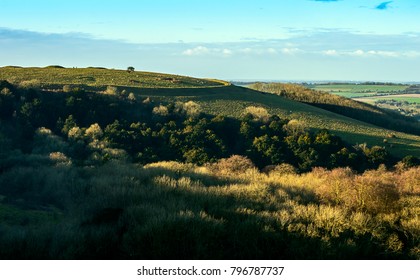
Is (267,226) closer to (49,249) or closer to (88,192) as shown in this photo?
(49,249)

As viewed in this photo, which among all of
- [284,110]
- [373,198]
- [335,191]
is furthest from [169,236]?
[284,110]

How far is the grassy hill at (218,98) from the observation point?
61812mm

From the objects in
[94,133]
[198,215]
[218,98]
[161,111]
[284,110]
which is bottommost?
[94,133]

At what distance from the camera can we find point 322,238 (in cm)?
1087

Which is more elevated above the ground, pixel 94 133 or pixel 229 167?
pixel 94 133

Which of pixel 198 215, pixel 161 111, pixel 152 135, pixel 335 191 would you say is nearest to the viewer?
pixel 198 215

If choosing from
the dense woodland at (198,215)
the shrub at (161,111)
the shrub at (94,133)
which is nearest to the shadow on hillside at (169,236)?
the dense woodland at (198,215)

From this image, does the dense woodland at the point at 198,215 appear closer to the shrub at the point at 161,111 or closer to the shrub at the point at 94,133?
the shrub at the point at 94,133

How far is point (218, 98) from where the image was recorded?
2972 inches

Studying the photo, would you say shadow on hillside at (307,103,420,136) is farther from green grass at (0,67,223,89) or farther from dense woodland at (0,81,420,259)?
dense woodland at (0,81,420,259)

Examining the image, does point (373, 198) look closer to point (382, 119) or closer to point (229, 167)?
point (229, 167)

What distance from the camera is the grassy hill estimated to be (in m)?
61.8

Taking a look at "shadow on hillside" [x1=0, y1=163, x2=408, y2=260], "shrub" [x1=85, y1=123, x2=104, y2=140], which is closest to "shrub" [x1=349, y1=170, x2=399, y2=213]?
"shadow on hillside" [x1=0, y1=163, x2=408, y2=260]

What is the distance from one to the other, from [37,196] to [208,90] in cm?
6417
